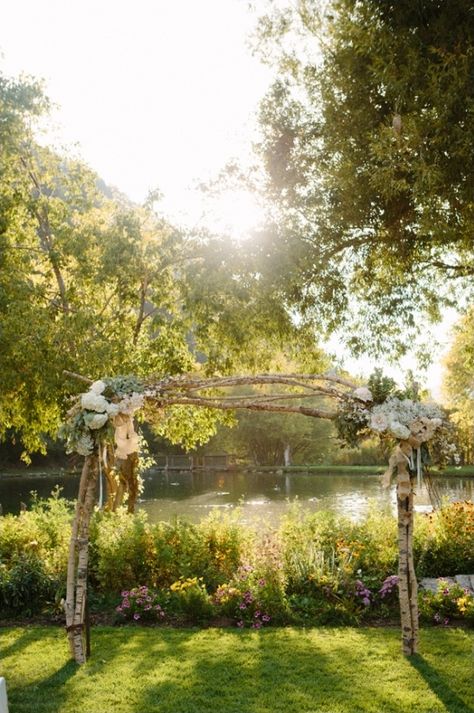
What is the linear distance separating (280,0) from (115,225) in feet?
18.8

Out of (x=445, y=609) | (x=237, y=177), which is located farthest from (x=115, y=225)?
(x=445, y=609)

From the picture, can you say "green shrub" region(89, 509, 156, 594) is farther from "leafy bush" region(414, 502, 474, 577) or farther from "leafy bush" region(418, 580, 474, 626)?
"leafy bush" region(414, 502, 474, 577)

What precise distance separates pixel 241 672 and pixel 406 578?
2.11 meters

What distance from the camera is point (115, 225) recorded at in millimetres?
14281

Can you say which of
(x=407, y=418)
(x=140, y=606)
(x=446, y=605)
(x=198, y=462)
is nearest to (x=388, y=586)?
(x=446, y=605)

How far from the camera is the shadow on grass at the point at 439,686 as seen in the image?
6.27 m

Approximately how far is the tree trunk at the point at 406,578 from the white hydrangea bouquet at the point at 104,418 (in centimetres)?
316

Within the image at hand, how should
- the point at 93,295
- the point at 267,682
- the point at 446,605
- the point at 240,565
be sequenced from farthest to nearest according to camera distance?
the point at 93,295, the point at 240,565, the point at 446,605, the point at 267,682

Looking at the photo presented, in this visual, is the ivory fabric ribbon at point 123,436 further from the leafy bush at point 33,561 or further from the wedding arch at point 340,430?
the leafy bush at point 33,561

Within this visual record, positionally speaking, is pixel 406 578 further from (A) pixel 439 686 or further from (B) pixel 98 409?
(B) pixel 98 409

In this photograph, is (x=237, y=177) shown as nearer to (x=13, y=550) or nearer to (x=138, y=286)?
(x=138, y=286)

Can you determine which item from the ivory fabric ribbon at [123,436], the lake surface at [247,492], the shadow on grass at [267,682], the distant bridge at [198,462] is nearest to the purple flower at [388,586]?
the shadow on grass at [267,682]

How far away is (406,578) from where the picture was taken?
7.54 metres

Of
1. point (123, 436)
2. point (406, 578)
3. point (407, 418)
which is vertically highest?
point (407, 418)
